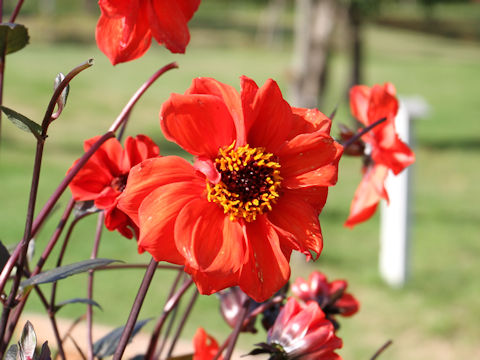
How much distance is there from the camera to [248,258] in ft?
1.04

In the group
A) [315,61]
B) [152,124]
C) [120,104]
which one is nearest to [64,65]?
[120,104]

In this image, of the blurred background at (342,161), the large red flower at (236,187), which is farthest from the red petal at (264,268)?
the blurred background at (342,161)

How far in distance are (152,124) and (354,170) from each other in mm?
1834

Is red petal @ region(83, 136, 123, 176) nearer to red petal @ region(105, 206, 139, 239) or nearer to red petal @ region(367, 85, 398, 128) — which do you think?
red petal @ region(105, 206, 139, 239)

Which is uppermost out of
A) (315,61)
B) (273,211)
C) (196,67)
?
(273,211)

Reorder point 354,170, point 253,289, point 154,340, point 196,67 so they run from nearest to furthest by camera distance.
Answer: point 253,289 → point 154,340 → point 354,170 → point 196,67

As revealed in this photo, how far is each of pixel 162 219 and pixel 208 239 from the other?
0.02 m

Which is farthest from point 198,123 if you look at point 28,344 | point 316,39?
point 316,39

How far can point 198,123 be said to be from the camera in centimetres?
32

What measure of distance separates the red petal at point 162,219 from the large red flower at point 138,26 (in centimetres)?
7

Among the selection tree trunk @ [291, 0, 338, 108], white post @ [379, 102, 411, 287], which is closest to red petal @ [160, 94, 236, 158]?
white post @ [379, 102, 411, 287]

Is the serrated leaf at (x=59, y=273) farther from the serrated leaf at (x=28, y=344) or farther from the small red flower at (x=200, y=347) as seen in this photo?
the small red flower at (x=200, y=347)

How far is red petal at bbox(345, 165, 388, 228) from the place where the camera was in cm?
46

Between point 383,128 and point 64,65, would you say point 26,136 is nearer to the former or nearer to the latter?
point 64,65
